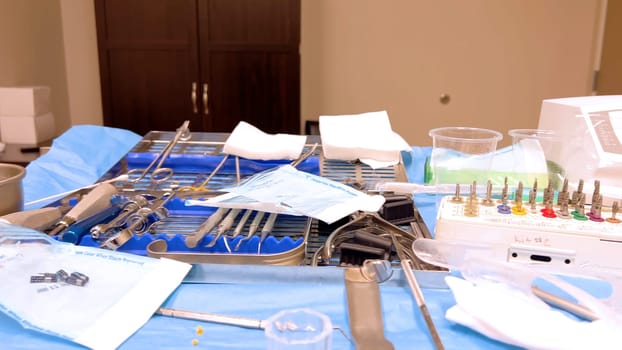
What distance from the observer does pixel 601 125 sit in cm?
97

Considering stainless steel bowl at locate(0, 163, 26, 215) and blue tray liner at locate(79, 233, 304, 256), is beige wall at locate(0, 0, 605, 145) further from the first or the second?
blue tray liner at locate(79, 233, 304, 256)

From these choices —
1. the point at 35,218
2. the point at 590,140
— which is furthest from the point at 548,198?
the point at 35,218

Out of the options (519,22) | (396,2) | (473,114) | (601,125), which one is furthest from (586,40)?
(601,125)

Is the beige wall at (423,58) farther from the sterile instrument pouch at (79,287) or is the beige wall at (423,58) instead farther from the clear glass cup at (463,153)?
the sterile instrument pouch at (79,287)

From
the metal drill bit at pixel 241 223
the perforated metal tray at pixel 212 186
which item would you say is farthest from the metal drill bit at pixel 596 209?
the metal drill bit at pixel 241 223

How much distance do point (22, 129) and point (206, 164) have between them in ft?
4.18

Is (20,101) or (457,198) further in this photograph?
(20,101)

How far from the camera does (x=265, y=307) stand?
2.05ft

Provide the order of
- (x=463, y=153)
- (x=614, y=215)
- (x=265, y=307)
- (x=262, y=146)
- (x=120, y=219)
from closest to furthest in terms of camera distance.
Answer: (x=265, y=307) < (x=614, y=215) < (x=120, y=219) < (x=463, y=153) < (x=262, y=146)

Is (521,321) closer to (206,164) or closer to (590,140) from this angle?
(590,140)

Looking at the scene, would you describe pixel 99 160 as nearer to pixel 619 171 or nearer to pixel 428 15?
pixel 619 171

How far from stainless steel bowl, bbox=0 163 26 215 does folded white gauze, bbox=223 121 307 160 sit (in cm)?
46

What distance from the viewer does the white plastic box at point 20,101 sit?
2025 mm

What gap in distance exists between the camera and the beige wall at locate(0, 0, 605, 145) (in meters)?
2.78
